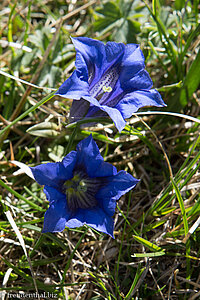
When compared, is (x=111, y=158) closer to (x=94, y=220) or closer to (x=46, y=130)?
(x=46, y=130)

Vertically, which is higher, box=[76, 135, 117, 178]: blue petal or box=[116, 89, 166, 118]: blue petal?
box=[116, 89, 166, 118]: blue petal

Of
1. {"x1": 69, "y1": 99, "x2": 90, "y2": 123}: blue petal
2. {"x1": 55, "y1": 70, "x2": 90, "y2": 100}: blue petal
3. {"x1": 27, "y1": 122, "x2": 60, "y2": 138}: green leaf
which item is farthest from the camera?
{"x1": 27, "y1": 122, "x2": 60, "y2": 138}: green leaf

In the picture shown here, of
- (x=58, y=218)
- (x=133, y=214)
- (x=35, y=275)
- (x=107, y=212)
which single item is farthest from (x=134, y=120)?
(x=35, y=275)

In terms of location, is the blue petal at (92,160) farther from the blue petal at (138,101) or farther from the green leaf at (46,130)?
the green leaf at (46,130)

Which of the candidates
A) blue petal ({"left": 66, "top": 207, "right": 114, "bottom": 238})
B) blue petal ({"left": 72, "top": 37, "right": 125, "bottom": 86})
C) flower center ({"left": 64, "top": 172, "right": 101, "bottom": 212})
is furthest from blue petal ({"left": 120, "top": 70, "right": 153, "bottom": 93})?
blue petal ({"left": 66, "top": 207, "right": 114, "bottom": 238})

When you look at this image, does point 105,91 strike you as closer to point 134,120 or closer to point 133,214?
point 134,120

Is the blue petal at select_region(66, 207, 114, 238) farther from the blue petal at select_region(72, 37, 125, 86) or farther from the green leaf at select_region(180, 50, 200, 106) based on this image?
the green leaf at select_region(180, 50, 200, 106)

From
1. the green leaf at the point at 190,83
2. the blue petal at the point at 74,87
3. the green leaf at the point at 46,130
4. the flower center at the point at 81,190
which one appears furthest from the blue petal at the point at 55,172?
the green leaf at the point at 190,83
